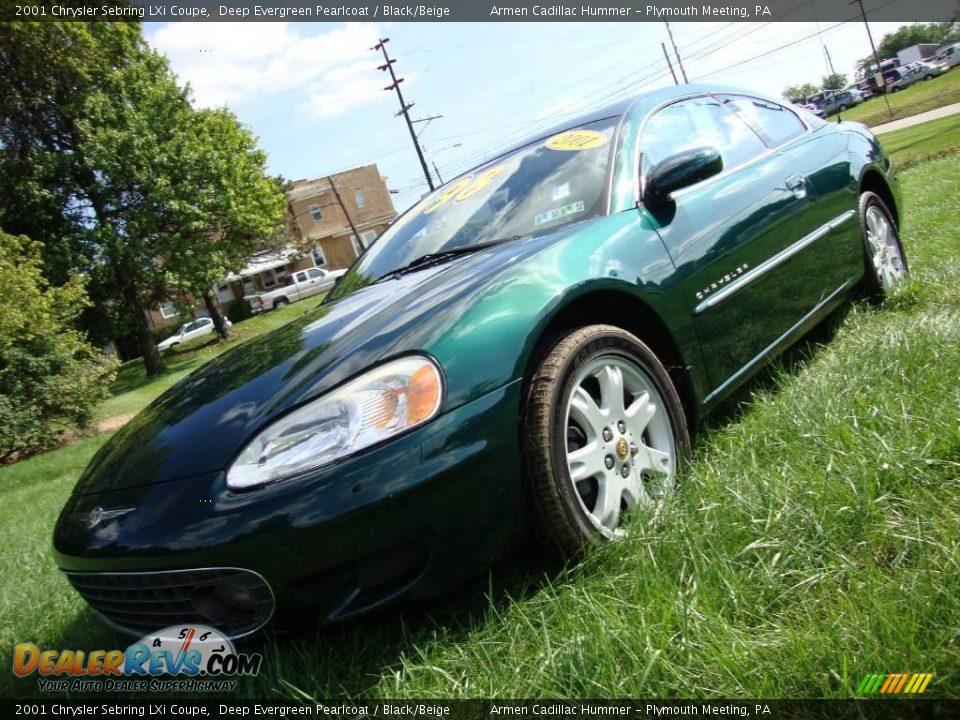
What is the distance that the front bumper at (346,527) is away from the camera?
1460 millimetres

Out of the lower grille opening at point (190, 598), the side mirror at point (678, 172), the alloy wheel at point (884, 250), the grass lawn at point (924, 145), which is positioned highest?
the side mirror at point (678, 172)

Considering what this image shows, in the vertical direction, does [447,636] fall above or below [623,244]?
below

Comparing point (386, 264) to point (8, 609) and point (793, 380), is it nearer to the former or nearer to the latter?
point (793, 380)

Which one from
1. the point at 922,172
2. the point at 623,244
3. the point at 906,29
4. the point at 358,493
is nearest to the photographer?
the point at 358,493

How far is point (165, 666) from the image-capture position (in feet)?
5.44

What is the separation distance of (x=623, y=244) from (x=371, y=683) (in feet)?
4.83

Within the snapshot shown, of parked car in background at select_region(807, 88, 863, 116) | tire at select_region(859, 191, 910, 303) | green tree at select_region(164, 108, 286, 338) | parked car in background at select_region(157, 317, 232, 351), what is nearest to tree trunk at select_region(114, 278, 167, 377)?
green tree at select_region(164, 108, 286, 338)

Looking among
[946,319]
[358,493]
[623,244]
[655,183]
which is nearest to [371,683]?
[358,493]

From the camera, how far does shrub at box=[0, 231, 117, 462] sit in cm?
1067

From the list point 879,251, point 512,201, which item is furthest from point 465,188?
point 879,251

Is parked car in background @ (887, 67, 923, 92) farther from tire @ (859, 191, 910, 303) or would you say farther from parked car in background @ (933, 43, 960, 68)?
tire @ (859, 191, 910, 303)

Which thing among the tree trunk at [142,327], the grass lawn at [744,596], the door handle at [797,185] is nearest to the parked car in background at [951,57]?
the tree trunk at [142,327]

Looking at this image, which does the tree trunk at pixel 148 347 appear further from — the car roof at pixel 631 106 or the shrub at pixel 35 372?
the car roof at pixel 631 106

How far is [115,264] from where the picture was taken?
18.9m
